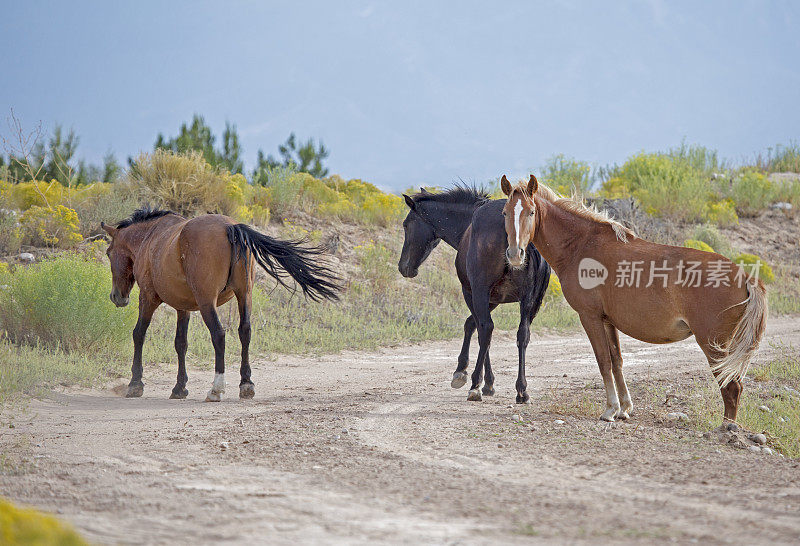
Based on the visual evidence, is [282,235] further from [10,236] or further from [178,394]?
[178,394]

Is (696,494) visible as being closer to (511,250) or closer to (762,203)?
(511,250)

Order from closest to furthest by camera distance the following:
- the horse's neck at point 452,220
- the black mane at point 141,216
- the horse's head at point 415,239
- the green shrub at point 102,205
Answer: the horse's neck at point 452,220
the black mane at point 141,216
the horse's head at point 415,239
the green shrub at point 102,205

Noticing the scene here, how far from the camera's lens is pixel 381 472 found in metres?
4.80

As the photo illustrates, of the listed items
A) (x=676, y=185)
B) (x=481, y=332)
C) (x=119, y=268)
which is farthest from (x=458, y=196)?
(x=676, y=185)

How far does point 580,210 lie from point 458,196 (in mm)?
2342

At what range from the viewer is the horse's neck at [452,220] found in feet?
29.5

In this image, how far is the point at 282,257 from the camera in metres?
8.23

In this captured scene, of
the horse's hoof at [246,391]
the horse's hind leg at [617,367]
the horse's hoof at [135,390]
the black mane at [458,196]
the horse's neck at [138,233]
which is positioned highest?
the black mane at [458,196]

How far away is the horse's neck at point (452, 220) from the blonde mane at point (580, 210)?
74.9 inches

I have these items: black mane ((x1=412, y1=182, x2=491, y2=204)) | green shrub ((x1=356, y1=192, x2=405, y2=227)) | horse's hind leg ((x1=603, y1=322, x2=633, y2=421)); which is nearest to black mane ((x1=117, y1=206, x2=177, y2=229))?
black mane ((x1=412, y1=182, x2=491, y2=204))

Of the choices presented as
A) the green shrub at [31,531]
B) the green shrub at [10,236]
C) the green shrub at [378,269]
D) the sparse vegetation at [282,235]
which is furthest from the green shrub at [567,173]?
the green shrub at [31,531]

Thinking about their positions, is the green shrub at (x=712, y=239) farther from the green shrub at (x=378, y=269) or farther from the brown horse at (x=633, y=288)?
the brown horse at (x=633, y=288)

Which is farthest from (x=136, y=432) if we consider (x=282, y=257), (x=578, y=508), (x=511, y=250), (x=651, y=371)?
(x=651, y=371)

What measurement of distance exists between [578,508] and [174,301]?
5652 mm
